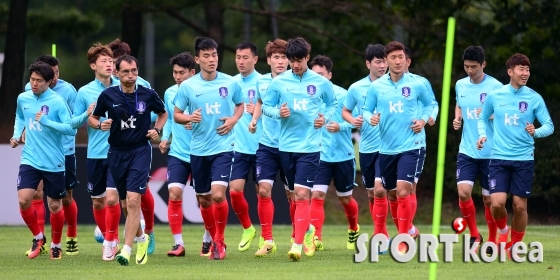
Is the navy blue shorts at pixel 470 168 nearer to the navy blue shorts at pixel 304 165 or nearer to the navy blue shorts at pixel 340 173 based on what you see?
the navy blue shorts at pixel 340 173

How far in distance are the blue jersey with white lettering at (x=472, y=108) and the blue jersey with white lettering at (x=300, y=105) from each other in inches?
78.1

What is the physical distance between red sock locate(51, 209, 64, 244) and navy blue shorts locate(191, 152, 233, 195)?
1.69 meters

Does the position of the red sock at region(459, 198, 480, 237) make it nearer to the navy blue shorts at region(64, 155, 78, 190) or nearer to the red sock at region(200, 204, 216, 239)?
the red sock at region(200, 204, 216, 239)

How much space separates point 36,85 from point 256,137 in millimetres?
2798

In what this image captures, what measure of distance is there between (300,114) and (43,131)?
2.97m

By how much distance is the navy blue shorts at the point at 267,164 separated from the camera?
13.3m

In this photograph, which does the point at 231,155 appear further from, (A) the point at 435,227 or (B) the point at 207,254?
(A) the point at 435,227

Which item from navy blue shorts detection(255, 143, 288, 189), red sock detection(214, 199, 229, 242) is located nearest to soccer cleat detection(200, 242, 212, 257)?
red sock detection(214, 199, 229, 242)

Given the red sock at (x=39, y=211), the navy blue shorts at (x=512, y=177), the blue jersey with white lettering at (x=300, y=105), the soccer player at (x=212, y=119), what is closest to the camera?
the navy blue shorts at (x=512, y=177)

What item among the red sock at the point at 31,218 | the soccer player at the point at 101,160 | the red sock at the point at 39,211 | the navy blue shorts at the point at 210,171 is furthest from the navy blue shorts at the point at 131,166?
the red sock at the point at 39,211

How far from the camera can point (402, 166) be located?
13.1m

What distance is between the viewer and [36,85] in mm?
12961

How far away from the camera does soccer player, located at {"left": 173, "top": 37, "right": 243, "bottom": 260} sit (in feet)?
41.6

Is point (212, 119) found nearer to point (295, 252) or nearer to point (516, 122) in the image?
point (295, 252)
